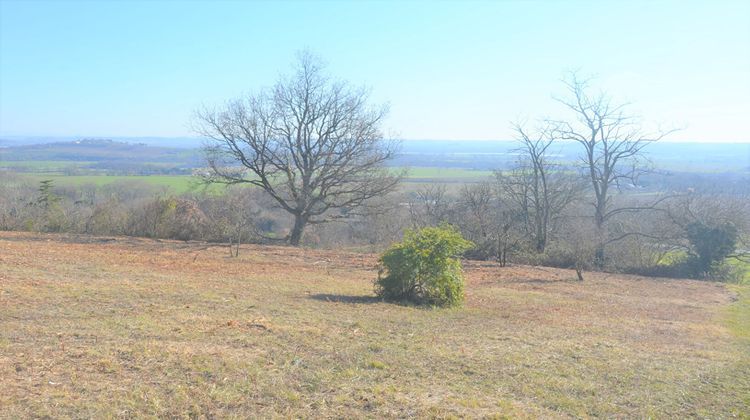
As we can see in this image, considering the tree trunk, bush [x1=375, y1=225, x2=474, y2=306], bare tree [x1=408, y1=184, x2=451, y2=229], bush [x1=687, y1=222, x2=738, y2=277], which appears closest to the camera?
bush [x1=375, y1=225, x2=474, y2=306]

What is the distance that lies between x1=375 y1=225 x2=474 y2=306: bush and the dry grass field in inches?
23.0

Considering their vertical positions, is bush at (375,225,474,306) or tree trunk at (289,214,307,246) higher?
bush at (375,225,474,306)

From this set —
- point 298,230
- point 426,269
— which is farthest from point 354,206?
point 426,269

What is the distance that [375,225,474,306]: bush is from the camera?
12328 millimetres

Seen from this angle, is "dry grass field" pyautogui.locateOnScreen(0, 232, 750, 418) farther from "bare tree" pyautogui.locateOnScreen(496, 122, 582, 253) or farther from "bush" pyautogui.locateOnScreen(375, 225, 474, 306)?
"bare tree" pyautogui.locateOnScreen(496, 122, 582, 253)

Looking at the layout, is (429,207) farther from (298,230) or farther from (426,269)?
(426,269)

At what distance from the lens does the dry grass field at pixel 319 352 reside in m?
5.55

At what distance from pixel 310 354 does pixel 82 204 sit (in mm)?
24705

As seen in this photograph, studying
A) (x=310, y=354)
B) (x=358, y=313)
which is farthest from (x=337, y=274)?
(x=310, y=354)

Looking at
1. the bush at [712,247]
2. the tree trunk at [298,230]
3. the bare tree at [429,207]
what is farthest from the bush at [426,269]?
the bare tree at [429,207]

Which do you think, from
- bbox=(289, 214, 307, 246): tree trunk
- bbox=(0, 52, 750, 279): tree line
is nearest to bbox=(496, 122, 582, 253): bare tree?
bbox=(0, 52, 750, 279): tree line

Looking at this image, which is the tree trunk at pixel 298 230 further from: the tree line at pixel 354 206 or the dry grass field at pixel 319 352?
the dry grass field at pixel 319 352

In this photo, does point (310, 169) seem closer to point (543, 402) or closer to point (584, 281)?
point (584, 281)

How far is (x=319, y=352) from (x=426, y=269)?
5399 mm
